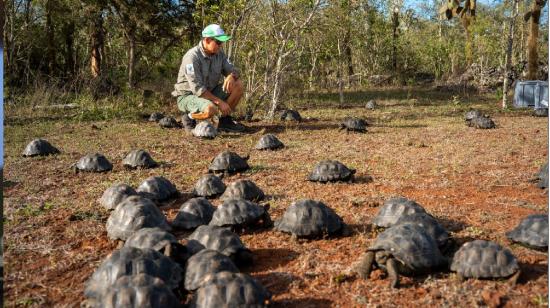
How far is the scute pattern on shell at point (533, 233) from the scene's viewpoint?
10.8ft

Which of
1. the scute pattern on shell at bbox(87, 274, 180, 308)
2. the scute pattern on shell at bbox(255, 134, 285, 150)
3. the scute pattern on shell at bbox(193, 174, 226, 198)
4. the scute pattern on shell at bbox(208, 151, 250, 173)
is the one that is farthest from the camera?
the scute pattern on shell at bbox(255, 134, 285, 150)

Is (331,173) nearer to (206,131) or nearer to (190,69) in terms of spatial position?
(206,131)

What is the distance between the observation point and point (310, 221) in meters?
3.66

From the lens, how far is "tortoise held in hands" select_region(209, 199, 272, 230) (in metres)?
3.80

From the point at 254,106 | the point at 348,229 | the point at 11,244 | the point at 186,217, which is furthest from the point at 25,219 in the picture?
the point at 254,106

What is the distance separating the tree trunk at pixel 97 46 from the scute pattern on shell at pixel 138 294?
12951mm

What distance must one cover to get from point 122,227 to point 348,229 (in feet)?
5.77

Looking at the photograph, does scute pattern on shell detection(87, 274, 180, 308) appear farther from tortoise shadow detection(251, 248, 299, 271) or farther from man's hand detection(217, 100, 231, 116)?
man's hand detection(217, 100, 231, 116)

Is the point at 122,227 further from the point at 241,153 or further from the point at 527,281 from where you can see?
the point at 241,153

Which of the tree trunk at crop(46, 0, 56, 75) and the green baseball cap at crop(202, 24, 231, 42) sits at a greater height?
the tree trunk at crop(46, 0, 56, 75)

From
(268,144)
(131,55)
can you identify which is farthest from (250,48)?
(268,144)

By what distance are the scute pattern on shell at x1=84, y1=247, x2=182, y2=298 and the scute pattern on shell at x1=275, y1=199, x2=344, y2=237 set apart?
3.70 feet

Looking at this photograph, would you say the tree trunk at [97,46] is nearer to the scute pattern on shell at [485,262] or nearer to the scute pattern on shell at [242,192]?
the scute pattern on shell at [242,192]

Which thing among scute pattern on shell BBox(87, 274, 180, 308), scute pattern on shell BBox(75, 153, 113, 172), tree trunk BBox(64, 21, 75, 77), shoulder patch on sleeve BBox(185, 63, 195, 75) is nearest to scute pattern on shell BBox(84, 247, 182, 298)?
scute pattern on shell BBox(87, 274, 180, 308)
